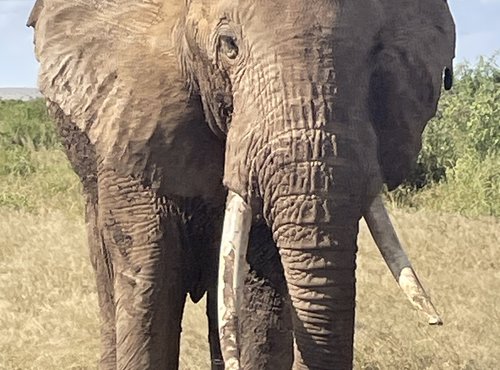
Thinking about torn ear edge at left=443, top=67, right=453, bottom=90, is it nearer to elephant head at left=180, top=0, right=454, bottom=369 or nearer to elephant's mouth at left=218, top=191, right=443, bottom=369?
elephant head at left=180, top=0, right=454, bottom=369

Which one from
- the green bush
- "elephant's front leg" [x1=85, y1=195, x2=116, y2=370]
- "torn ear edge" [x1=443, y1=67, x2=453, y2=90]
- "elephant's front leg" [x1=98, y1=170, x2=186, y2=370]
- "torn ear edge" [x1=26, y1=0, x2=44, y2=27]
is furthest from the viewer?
the green bush

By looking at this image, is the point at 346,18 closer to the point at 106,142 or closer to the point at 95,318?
the point at 106,142

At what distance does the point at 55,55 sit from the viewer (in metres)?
3.13

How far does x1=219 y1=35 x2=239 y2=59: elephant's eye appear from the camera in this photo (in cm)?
238

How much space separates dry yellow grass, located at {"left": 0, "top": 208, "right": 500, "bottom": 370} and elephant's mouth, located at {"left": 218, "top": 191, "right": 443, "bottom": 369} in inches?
102

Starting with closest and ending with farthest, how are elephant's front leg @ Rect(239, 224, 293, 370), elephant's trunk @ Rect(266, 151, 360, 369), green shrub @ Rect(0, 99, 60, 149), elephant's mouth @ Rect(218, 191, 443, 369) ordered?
elephant's trunk @ Rect(266, 151, 360, 369)
elephant's mouth @ Rect(218, 191, 443, 369)
elephant's front leg @ Rect(239, 224, 293, 370)
green shrub @ Rect(0, 99, 60, 149)

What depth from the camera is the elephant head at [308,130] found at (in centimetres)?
215

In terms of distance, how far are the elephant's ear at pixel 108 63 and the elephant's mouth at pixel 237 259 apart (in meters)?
0.48

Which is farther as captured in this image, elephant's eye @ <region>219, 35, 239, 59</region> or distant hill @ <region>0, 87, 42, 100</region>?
distant hill @ <region>0, 87, 42, 100</region>

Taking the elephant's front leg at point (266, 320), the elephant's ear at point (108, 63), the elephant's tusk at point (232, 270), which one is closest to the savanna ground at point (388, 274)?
the elephant's front leg at point (266, 320)

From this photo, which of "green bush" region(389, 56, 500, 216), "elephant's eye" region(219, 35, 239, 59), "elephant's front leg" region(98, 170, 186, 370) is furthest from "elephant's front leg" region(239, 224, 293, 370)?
"green bush" region(389, 56, 500, 216)

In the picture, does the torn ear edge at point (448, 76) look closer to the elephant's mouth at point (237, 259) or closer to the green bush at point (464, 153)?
the elephant's mouth at point (237, 259)

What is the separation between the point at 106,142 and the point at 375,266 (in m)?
4.39

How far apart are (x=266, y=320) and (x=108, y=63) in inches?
32.0
